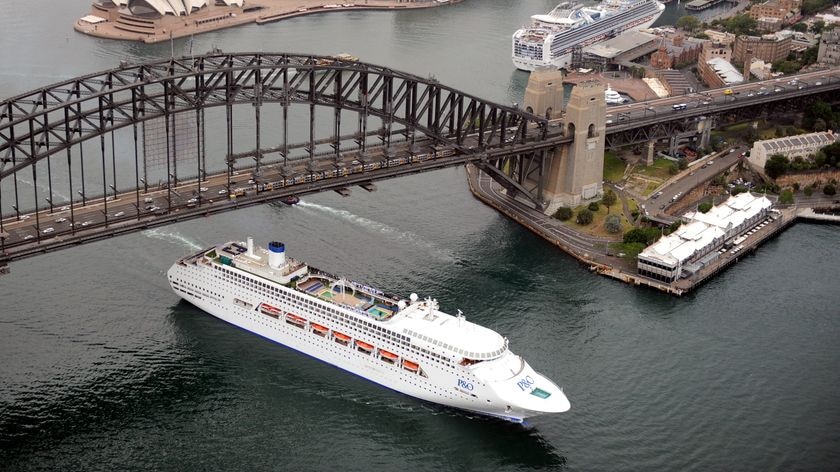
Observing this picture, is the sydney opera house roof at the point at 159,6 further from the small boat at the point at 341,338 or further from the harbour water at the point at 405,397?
the small boat at the point at 341,338

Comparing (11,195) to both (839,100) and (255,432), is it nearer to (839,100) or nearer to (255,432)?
(255,432)

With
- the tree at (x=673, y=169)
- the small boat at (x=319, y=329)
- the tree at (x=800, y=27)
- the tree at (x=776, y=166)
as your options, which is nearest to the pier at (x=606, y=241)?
the tree at (x=776, y=166)

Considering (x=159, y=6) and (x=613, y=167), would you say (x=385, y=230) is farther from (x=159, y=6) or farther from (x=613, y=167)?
(x=159, y=6)

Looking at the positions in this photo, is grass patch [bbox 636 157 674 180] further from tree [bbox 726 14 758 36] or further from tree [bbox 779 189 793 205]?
tree [bbox 726 14 758 36]

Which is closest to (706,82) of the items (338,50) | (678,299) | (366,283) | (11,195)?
(338,50)

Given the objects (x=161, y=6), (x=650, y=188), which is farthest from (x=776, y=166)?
(x=161, y=6)

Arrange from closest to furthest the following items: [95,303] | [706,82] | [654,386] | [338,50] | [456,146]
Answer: [654,386]
[95,303]
[456,146]
[706,82]
[338,50]

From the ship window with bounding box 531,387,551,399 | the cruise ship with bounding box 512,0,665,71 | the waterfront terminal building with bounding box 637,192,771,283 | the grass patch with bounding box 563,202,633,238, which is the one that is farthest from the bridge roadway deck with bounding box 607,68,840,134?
the ship window with bounding box 531,387,551,399
